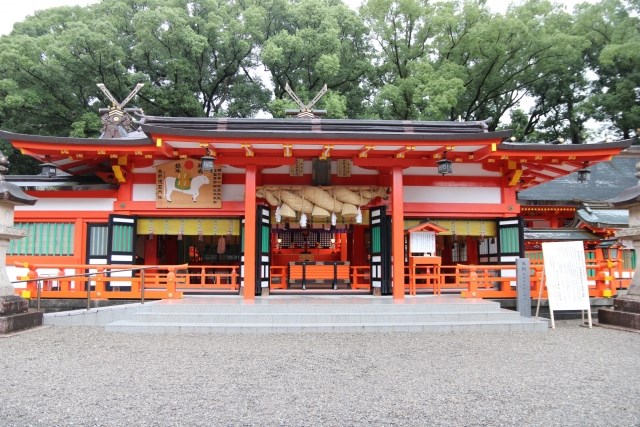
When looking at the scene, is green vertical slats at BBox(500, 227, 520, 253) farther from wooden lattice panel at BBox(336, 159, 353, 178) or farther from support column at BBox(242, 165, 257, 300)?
support column at BBox(242, 165, 257, 300)

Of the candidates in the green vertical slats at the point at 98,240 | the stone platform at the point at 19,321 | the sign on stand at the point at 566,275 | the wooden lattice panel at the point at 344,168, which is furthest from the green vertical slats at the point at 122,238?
the sign on stand at the point at 566,275

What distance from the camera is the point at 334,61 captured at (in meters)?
25.1

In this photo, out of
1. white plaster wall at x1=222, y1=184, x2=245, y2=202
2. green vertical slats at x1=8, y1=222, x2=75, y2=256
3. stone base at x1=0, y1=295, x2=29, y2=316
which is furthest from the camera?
white plaster wall at x1=222, y1=184, x2=245, y2=202

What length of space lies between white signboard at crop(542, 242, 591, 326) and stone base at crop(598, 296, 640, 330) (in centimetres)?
41

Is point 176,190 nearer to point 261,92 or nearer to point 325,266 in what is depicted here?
point 325,266

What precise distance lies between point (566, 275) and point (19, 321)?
1050 centimetres

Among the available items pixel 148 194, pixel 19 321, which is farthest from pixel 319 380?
pixel 148 194

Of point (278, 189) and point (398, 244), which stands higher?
point (278, 189)

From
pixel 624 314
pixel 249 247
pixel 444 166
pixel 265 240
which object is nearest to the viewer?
pixel 624 314

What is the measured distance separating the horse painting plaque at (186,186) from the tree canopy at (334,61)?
13060 mm

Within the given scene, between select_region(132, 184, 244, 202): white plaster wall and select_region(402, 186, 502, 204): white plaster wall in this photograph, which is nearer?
select_region(132, 184, 244, 202): white plaster wall

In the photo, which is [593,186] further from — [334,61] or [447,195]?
[334,61]

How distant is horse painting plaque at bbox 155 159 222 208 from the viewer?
12.0 m

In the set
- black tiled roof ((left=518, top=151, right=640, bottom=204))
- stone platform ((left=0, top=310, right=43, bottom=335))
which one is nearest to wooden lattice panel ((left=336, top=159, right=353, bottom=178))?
black tiled roof ((left=518, top=151, right=640, bottom=204))
